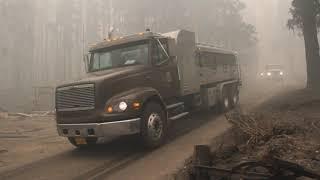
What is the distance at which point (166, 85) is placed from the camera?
11.9m

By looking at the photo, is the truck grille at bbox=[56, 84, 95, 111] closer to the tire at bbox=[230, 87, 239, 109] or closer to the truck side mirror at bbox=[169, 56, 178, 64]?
the truck side mirror at bbox=[169, 56, 178, 64]

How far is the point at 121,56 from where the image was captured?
11570mm

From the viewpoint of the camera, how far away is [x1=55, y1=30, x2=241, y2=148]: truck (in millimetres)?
9844

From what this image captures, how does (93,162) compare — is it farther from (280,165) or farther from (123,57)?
(280,165)

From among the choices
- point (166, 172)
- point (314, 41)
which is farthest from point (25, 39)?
point (166, 172)

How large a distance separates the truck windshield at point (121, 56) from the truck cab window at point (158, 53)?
0.74 feet

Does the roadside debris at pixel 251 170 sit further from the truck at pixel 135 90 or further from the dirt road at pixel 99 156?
the truck at pixel 135 90

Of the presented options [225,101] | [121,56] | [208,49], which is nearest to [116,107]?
[121,56]

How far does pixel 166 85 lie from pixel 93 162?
3.37m

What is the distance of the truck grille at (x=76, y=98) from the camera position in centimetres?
992

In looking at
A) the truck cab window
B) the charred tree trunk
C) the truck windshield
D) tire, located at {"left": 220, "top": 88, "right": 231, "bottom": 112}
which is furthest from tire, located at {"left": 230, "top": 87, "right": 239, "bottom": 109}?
the truck windshield

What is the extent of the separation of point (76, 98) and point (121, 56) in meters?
2.05

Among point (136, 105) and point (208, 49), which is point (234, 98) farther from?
point (136, 105)

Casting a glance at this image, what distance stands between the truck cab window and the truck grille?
7.47 feet
